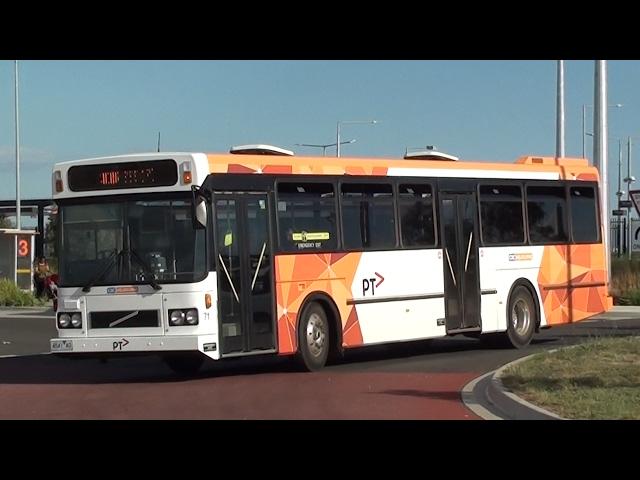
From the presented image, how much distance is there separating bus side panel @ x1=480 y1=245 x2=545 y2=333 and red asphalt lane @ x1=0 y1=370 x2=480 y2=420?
10.9 feet

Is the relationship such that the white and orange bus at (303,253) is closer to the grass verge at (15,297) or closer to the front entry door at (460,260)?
the front entry door at (460,260)

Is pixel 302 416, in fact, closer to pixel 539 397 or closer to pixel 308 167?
pixel 539 397

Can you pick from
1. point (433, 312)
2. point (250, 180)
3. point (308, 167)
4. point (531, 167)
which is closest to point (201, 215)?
point (250, 180)

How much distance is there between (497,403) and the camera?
11656mm

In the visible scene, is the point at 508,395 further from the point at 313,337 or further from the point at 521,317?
the point at 521,317

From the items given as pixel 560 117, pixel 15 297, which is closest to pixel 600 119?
pixel 560 117

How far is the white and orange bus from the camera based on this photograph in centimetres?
1408

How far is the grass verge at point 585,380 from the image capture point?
10.6 meters

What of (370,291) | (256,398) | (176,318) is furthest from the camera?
(370,291)

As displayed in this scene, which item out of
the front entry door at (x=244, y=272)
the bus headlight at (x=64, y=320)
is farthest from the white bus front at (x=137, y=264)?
the front entry door at (x=244, y=272)

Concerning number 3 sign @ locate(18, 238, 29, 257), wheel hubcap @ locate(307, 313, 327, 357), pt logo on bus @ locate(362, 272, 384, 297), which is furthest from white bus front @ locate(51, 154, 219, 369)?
number 3 sign @ locate(18, 238, 29, 257)

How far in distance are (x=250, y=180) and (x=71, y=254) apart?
2740mm

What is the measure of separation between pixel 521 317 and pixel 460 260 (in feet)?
6.79

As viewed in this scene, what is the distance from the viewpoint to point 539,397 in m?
11.4
